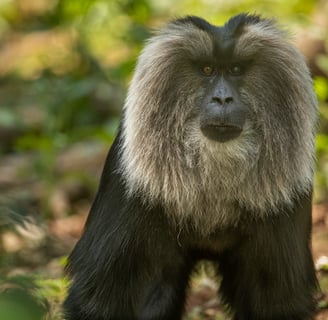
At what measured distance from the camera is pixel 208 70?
3.63 meters

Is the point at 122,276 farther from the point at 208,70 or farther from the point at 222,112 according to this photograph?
the point at 208,70

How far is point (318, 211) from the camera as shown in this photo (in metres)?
5.91

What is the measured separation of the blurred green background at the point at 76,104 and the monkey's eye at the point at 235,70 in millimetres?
1490

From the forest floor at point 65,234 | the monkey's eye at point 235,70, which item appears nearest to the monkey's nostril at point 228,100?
the monkey's eye at point 235,70

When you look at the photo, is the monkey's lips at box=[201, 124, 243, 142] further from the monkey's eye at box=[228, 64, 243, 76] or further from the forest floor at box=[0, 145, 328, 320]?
the forest floor at box=[0, 145, 328, 320]

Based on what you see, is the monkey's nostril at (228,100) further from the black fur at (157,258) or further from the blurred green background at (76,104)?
the blurred green background at (76,104)

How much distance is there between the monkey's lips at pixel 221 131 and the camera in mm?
3463

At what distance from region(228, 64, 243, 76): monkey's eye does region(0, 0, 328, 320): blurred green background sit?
1490 mm

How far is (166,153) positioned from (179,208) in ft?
0.82

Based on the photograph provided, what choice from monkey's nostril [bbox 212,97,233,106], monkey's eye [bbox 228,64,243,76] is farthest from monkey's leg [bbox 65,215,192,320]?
monkey's eye [bbox 228,64,243,76]

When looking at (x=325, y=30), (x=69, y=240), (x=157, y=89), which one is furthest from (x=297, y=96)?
(x=325, y=30)

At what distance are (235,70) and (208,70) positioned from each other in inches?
4.5

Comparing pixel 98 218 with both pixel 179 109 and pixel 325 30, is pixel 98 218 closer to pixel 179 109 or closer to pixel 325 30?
pixel 179 109

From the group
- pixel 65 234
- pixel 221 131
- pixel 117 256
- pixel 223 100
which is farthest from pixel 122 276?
pixel 65 234
